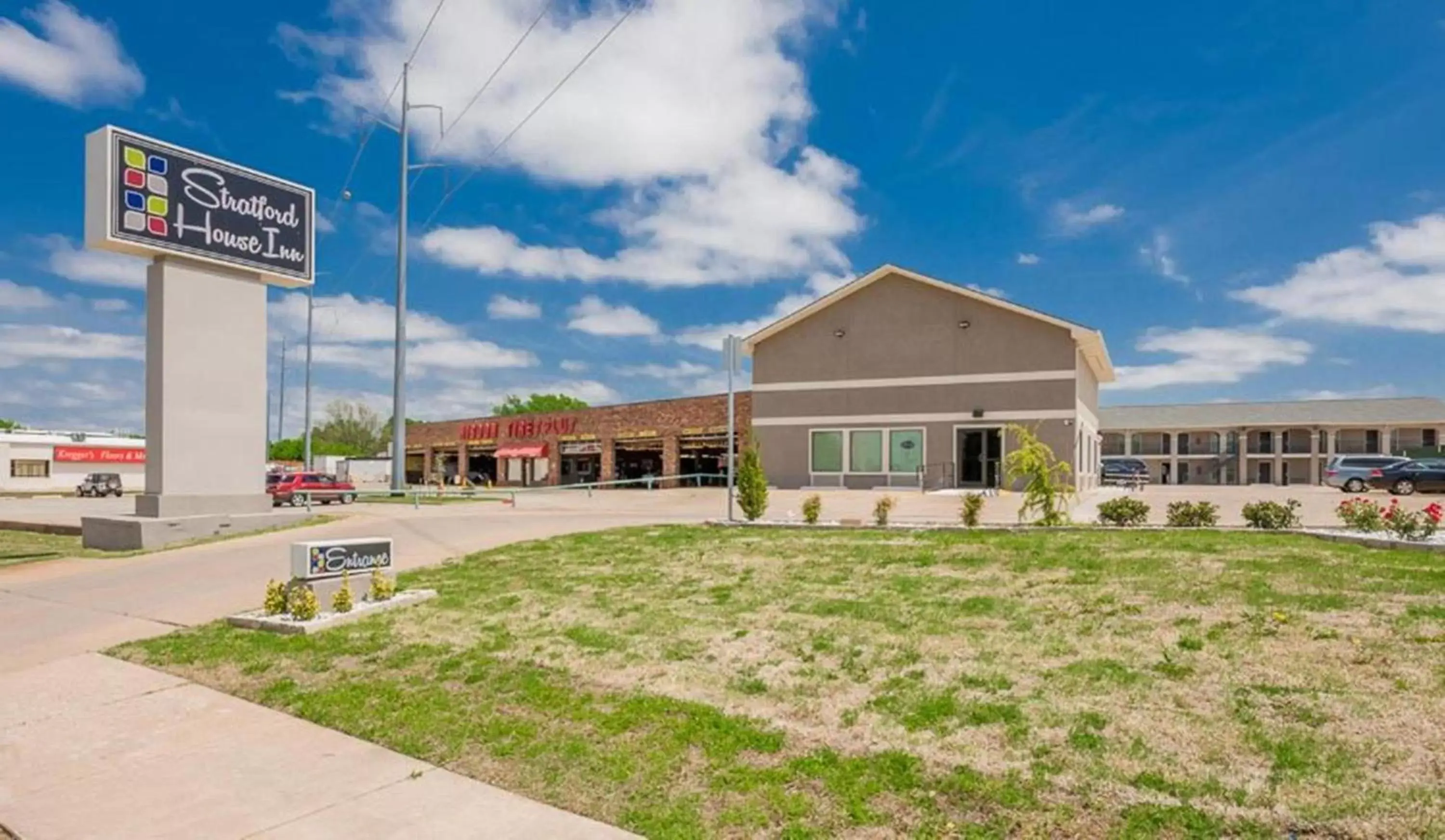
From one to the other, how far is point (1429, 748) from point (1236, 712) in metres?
0.92

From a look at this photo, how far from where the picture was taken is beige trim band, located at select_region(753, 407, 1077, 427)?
3209cm

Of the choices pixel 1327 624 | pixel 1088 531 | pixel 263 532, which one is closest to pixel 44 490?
pixel 263 532

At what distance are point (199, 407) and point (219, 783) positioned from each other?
1586 cm

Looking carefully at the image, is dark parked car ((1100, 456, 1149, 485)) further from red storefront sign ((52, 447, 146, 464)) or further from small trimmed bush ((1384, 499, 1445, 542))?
red storefront sign ((52, 447, 146, 464))

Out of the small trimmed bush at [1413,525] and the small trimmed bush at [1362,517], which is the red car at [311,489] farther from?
the small trimmed bush at [1413,525]

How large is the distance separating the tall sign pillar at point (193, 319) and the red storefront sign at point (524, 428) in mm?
31770

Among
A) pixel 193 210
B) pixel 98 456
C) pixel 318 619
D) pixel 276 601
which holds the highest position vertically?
pixel 193 210

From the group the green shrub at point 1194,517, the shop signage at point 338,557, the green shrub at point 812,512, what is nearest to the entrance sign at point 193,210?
the shop signage at point 338,557

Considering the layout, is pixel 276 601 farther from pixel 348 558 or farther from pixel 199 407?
pixel 199 407

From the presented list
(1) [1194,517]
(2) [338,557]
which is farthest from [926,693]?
(1) [1194,517]

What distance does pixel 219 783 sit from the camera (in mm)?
5234

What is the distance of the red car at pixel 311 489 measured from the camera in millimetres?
33094

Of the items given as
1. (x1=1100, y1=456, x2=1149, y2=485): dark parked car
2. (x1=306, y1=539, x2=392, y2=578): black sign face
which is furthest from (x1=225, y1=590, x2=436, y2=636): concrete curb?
(x1=1100, y1=456, x2=1149, y2=485): dark parked car

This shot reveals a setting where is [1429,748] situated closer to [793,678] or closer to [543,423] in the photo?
[793,678]
